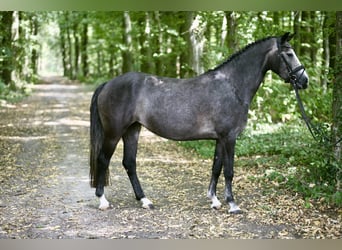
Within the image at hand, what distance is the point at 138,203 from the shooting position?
18.6ft

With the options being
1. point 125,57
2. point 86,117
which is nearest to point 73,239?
point 86,117

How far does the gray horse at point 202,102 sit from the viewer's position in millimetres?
5215

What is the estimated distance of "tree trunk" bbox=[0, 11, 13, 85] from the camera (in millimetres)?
10705

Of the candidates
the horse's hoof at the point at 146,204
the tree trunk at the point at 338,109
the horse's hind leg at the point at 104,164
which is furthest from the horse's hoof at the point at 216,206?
the tree trunk at the point at 338,109

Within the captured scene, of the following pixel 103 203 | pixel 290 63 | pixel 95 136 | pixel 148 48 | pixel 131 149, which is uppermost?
pixel 290 63

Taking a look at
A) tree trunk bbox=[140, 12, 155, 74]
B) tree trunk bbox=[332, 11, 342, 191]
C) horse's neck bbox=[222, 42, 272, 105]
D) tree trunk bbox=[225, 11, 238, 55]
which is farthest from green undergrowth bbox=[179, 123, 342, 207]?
tree trunk bbox=[140, 12, 155, 74]

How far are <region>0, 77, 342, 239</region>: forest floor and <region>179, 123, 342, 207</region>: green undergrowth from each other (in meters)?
0.18

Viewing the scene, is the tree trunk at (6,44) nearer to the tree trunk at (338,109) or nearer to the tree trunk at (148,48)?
the tree trunk at (148,48)

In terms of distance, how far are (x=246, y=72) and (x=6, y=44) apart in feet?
27.8

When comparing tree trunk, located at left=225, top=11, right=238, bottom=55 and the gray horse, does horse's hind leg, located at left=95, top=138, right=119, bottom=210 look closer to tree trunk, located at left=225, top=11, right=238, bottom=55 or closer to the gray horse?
the gray horse

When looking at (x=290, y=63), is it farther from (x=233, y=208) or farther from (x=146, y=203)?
(x=146, y=203)

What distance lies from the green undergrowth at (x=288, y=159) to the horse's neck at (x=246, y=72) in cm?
118

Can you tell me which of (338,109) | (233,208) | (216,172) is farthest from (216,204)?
(338,109)

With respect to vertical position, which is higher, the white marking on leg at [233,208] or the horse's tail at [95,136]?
the horse's tail at [95,136]
